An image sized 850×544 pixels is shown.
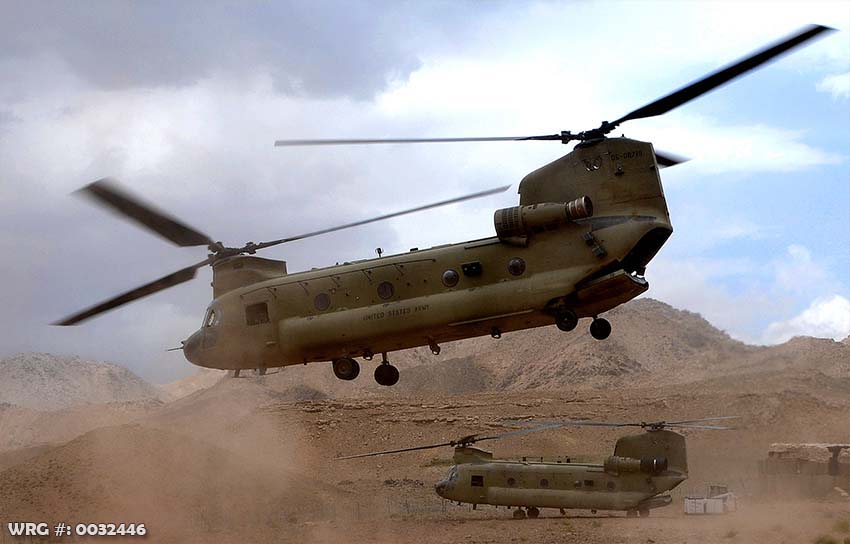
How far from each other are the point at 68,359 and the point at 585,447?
246 ft

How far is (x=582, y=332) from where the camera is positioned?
102m

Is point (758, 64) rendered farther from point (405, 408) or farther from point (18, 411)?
point (18, 411)

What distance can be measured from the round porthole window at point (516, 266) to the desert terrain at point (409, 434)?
1771cm

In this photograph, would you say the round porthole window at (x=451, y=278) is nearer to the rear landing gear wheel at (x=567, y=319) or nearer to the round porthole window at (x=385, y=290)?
the round porthole window at (x=385, y=290)

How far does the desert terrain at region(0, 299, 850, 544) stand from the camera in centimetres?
4188

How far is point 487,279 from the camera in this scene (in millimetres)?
21391

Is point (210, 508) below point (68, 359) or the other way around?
below

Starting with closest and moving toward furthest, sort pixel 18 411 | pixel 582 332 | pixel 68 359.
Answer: pixel 18 411 < pixel 582 332 < pixel 68 359

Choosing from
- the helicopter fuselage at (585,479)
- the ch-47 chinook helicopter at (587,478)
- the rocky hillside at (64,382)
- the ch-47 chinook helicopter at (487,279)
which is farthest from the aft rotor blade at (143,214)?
the rocky hillside at (64,382)

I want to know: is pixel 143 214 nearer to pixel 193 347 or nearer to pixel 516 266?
pixel 193 347

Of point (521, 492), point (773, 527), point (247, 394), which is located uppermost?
point (247, 394)

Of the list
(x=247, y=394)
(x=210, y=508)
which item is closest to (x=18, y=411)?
(x=247, y=394)

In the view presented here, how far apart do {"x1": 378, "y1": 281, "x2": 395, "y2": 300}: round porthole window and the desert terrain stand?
643 inches

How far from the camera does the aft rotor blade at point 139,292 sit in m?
22.9
